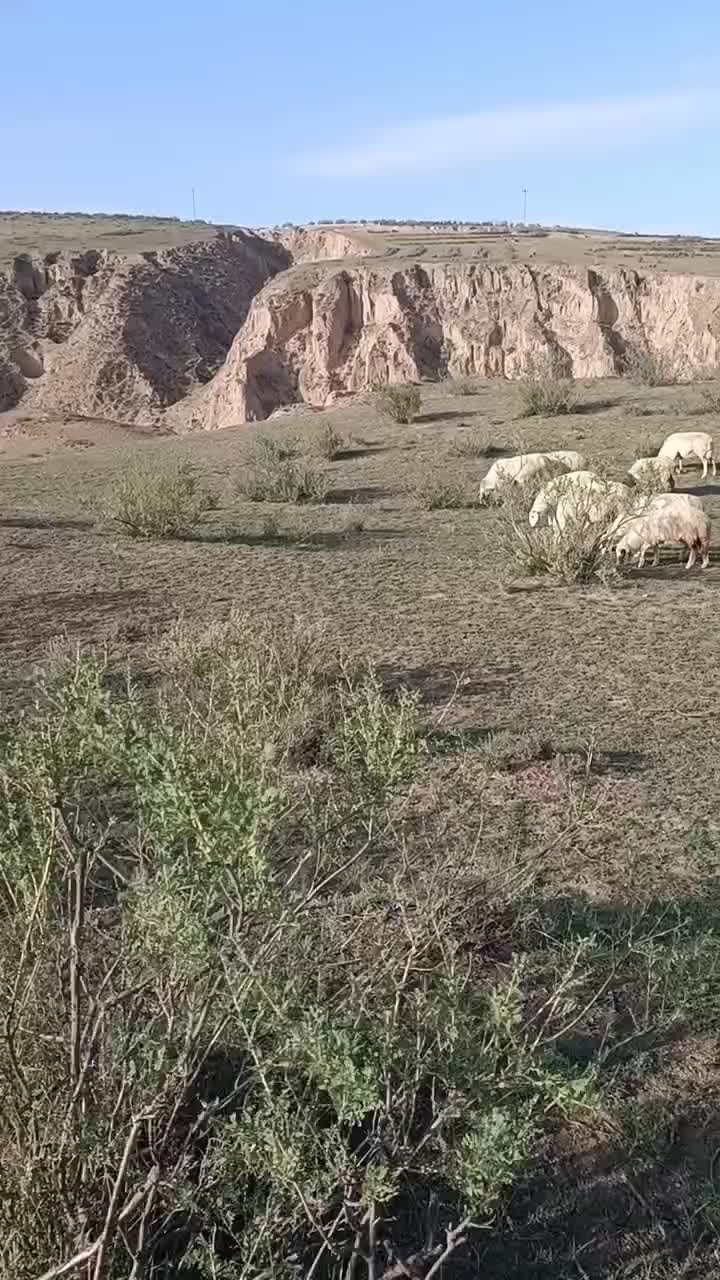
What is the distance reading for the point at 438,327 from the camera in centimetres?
3722

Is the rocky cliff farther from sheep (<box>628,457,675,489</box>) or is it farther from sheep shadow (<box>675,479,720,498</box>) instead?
sheep (<box>628,457,675,489</box>)

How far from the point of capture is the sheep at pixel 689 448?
1406 cm

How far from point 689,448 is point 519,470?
2.67 metres

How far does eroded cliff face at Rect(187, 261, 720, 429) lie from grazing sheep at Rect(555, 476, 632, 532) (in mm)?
25811

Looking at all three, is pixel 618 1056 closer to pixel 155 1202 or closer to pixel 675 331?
pixel 155 1202

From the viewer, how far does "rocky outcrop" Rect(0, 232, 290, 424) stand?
138ft

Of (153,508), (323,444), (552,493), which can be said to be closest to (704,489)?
(552,493)

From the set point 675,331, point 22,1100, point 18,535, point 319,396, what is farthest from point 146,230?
point 22,1100

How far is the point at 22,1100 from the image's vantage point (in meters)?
2.21

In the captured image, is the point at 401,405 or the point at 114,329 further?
the point at 114,329

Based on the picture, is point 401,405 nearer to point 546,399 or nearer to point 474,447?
point 546,399

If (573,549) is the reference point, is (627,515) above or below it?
above

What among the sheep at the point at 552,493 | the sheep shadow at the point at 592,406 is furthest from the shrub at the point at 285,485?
the sheep shadow at the point at 592,406

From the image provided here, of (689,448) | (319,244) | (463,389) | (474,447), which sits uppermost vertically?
(319,244)
